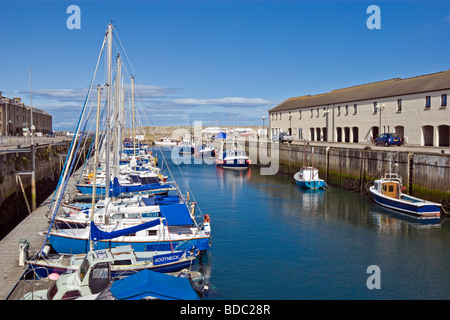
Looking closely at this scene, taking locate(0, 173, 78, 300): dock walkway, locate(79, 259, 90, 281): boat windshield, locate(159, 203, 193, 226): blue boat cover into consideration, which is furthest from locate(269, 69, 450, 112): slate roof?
locate(79, 259, 90, 281): boat windshield

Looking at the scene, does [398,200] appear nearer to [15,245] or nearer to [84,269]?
[84,269]

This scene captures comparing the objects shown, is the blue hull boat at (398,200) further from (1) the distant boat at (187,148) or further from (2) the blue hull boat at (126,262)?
(1) the distant boat at (187,148)

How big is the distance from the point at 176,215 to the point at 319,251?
8762 millimetres

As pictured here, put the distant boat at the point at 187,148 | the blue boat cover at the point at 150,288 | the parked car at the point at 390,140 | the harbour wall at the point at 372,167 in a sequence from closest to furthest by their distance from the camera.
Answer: the blue boat cover at the point at 150,288
the harbour wall at the point at 372,167
the parked car at the point at 390,140
the distant boat at the point at 187,148

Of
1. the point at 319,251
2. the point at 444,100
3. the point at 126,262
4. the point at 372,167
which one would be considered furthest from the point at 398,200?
the point at 126,262

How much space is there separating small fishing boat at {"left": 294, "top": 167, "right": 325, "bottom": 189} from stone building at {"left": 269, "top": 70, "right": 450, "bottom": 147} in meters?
13.0

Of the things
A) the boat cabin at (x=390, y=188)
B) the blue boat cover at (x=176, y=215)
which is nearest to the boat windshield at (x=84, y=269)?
the blue boat cover at (x=176, y=215)

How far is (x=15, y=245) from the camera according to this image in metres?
20.7

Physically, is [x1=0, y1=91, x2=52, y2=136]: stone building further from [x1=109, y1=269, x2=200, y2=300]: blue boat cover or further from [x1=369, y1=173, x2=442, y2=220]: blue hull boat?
[x1=109, y1=269, x2=200, y2=300]: blue boat cover

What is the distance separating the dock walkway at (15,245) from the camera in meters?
16.1

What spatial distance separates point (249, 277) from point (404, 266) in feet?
27.9

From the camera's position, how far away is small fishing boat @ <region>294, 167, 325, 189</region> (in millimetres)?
47906

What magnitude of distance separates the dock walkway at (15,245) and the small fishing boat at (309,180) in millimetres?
29383
